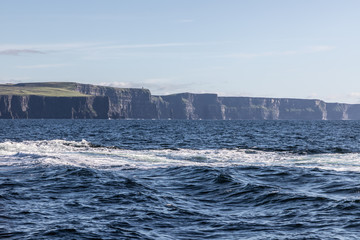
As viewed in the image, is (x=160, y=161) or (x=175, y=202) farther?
(x=160, y=161)

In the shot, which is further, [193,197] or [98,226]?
[193,197]

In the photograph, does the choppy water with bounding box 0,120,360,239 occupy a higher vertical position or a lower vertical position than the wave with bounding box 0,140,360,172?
higher

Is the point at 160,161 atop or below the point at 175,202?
below

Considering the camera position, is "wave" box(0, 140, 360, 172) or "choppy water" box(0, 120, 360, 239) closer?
"choppy water" box(0, 120, 360, 239)

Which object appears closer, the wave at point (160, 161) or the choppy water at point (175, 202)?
the choppy water at point (175, 202)

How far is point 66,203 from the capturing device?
17.1 meters

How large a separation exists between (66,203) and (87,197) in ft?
4.68

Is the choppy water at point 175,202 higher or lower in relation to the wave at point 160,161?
higher

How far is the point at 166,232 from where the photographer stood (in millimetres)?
13250

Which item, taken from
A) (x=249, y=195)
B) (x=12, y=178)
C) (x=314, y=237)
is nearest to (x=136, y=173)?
(x=12, y=178)

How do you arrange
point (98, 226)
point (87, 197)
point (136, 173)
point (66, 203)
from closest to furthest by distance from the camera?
point (98, 226)
point (66, 203)
point (87, 197)
point (136, 173)

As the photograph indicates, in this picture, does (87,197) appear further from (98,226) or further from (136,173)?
(136,173)

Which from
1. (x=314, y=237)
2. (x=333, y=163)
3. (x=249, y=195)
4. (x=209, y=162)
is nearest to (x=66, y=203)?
(x=249, y=195)

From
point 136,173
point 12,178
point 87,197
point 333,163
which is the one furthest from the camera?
point 333,163
